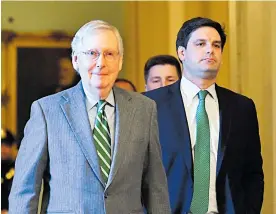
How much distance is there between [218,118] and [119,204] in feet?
2.85

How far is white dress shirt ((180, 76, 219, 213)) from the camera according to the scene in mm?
3388

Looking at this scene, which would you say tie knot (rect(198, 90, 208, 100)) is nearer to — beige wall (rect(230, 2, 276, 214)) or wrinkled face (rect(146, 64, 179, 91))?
wrinkled face (rect(146, 64, 179, 91))

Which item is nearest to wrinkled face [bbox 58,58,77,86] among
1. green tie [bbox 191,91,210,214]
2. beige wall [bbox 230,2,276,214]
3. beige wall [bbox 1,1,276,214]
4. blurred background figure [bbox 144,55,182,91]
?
beige wall [bbox 1,1,276,214]

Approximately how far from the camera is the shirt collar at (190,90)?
354cm

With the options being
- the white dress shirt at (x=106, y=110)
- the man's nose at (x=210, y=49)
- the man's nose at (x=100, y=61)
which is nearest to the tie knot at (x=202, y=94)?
the man's nose at (x=210, y=49)

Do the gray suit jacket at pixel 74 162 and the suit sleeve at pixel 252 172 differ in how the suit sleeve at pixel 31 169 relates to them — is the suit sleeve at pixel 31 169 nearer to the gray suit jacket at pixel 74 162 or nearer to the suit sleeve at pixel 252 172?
the gray suit jacket at pixel 74 162

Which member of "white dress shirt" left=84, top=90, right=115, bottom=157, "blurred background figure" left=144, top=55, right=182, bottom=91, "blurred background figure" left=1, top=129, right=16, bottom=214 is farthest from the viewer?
"blurred background figure" left=1, top=129, right=16, bottom=214

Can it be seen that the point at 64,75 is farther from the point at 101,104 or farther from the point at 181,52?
the point at 101,104

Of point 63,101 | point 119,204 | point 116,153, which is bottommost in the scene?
point 119,204

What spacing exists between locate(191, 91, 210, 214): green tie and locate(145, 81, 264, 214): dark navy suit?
0.08ft

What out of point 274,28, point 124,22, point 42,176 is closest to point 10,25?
point 124,22

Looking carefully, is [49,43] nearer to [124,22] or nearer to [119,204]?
[124,22]

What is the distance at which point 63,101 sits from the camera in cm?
290

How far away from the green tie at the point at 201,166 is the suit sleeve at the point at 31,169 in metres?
0.80
